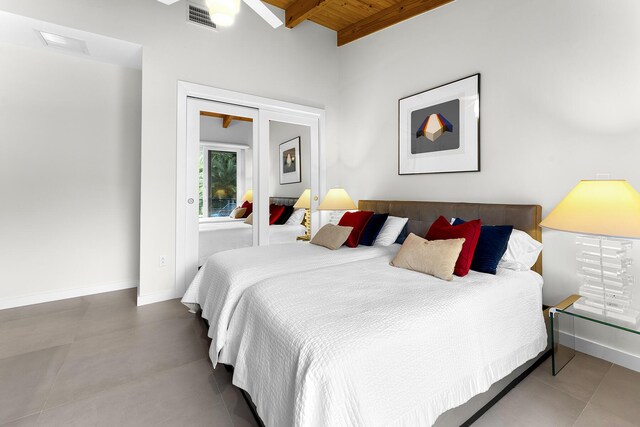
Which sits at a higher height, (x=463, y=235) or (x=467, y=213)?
(x=467, y=213)

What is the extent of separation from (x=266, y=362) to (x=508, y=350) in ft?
4.27

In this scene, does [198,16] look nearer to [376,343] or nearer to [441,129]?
[441,129]

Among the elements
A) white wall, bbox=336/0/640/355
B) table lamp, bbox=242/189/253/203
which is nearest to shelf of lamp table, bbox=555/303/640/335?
white wall, bbox=336/0/640/355

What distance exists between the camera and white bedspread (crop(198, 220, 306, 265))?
133 inches

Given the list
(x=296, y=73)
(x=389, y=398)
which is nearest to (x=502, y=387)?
(x=389, y=398)

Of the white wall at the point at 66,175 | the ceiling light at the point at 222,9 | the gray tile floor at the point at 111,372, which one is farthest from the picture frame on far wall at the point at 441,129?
the white wall at the point at 66,175

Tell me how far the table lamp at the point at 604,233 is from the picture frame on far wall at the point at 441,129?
1.01 meters

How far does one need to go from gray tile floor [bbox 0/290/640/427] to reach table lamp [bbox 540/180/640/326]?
1.52ft

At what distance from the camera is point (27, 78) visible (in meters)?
2.95

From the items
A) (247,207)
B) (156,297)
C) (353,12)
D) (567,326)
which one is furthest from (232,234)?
(567,326)

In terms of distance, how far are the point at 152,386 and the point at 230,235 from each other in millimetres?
1996

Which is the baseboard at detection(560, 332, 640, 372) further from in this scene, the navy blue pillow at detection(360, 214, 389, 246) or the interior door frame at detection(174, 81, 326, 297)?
the interior door frame at detection(174, 81, 326, 297)

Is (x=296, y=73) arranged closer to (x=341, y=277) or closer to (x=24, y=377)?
(x=341, y=277)

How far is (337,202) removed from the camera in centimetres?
372
